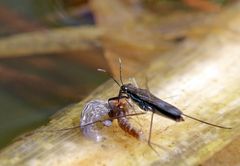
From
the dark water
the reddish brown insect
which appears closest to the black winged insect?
the reddish brown insect

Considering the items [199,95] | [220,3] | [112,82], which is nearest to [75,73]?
[112,82]

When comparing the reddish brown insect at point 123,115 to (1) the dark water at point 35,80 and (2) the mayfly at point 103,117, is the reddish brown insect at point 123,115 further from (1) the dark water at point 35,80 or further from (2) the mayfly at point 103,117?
(1) the dark water at point 35,80

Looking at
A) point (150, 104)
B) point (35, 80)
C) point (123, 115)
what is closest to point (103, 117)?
point (123, 115)

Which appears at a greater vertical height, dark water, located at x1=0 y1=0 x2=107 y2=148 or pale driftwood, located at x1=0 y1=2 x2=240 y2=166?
dark water, located at x1=0 y1=0 x2=107 y2=148

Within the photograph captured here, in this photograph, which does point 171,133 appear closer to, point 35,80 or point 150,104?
point 150,104

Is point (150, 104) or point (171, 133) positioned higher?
point (150, 104)

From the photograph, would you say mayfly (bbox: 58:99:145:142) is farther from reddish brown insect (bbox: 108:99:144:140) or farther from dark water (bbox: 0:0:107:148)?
dark water (bbox: 0:0:107:148)

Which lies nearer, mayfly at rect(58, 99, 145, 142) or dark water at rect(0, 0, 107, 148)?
mayfly at rect(58, 99, 145, 142)

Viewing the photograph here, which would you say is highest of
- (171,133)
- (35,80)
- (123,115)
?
(35,80)

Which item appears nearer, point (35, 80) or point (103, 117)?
point (103, 117)
